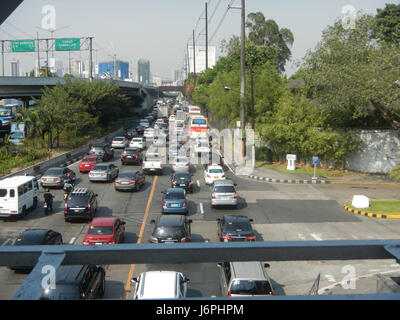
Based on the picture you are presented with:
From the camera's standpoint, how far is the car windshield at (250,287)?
1067 cm

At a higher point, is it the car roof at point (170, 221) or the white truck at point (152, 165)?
the white truck at point (152, 165)

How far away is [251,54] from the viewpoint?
68.3m

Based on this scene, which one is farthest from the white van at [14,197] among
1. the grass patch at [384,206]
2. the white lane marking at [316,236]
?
the grass patch at [384,206]

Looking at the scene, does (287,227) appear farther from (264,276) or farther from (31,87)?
(31,87)

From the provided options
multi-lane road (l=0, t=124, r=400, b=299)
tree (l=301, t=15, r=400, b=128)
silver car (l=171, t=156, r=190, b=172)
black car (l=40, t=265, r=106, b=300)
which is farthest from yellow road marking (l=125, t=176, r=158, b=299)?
tree (l=301, t=15, r=400, b=128)

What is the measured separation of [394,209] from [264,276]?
47.9ft

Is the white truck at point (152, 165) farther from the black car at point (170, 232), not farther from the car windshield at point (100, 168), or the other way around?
the black car at point (170, 232)

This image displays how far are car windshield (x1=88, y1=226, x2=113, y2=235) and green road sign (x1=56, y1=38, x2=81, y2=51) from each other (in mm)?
45906

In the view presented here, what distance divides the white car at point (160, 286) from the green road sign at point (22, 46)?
5388cm

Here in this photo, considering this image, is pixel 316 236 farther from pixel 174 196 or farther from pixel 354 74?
pixel 354 74

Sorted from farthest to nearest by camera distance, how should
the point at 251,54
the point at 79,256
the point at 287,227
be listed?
the point at 251,54 < the point at 287,227 < the point at 79,256

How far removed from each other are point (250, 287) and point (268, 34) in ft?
268

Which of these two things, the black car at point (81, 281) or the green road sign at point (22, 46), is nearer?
the black car at point (81, 281)
